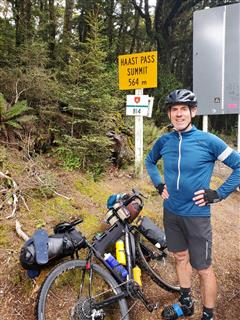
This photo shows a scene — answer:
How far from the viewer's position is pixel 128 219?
13.5 ft

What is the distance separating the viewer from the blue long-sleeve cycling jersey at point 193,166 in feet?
11.2

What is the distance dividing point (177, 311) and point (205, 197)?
145 centimetres

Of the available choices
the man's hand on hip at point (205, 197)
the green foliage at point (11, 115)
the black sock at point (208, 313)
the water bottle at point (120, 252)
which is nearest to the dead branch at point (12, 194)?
the green foliage at point (11, 115)

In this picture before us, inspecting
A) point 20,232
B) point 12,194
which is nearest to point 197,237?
point 20,232

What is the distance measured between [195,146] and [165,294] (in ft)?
6.80

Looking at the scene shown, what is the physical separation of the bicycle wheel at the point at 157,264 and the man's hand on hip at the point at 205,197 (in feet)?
4.00

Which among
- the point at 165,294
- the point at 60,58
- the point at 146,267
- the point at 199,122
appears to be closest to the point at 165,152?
the point at 146,267

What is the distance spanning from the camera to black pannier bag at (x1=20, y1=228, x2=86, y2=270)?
10.3ft

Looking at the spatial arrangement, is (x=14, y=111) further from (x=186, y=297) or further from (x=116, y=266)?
(x=186, y=297)

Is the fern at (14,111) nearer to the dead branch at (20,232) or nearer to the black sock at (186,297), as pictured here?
the dead branch at (20,232)

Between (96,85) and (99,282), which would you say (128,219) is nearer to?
(99,282)

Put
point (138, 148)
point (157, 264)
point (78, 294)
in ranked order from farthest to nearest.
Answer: point (138, 148)
point (157, 264)
point (78, 294)

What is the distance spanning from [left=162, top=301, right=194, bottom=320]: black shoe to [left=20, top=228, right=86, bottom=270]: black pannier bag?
1.30 m

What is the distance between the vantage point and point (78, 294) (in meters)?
3.54
